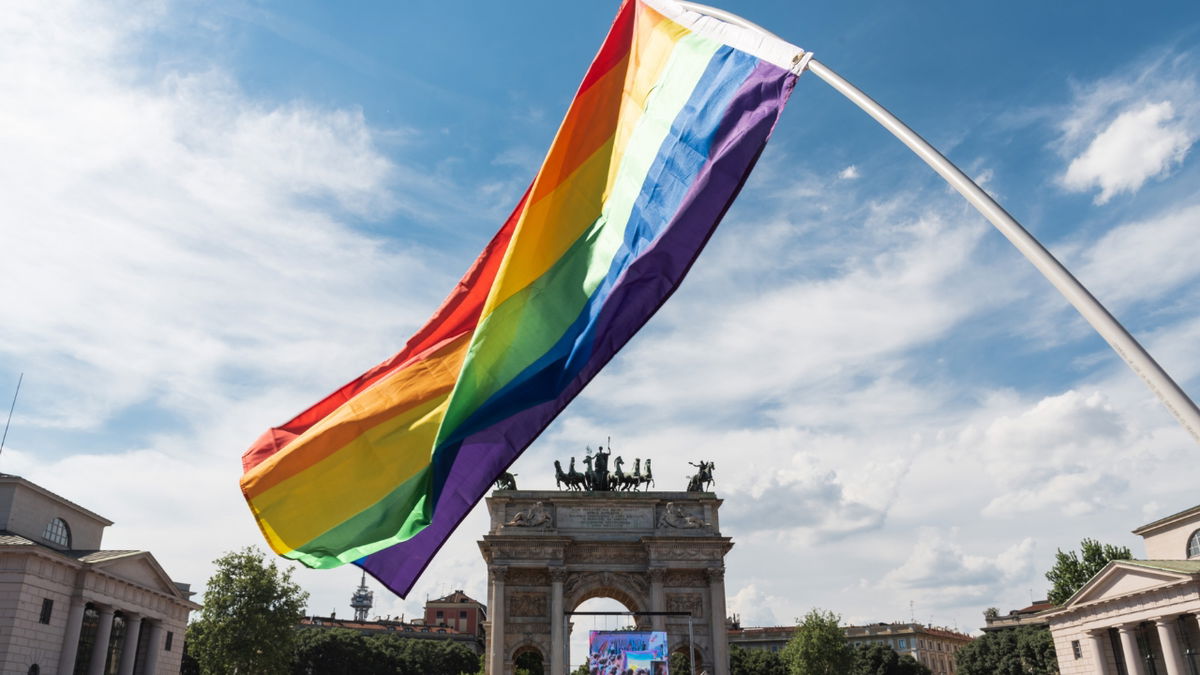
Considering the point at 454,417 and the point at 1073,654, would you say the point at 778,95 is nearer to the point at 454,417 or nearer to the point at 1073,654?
the point at 454,417

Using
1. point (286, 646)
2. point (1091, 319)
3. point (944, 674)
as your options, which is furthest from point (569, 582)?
point (944, 674)

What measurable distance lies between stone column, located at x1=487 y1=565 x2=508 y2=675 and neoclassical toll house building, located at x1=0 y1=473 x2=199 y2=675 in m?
20.3

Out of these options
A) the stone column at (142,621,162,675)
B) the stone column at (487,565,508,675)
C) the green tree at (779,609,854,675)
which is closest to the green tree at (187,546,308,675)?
the stone column at (142,621,162,675)

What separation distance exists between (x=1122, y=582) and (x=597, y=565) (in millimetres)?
32373

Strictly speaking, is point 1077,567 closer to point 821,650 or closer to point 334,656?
point 821,650

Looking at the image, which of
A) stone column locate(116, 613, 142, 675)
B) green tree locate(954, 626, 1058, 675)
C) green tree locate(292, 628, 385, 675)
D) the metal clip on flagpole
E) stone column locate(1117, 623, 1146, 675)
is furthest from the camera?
green tree locate(292, 628, 385, 675)

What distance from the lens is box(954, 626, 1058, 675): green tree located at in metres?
67.0

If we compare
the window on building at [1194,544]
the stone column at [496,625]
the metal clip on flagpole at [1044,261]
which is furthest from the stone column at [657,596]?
the metal clip on flagpole at [1044,261]

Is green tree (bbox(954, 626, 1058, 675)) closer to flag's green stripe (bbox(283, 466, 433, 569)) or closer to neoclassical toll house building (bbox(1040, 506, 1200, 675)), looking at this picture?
neoclassical toll house building (bbox(1040, 506, 1200, 675))

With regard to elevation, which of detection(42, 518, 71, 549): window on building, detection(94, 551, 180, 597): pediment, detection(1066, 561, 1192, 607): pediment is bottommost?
detection(1066, 561, 1192, 607): pediment

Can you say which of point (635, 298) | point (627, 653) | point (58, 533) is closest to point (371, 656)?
point (58, 533)

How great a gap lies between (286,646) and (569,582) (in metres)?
18.7

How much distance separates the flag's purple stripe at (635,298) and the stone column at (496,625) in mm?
52297

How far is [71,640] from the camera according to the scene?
145 feet
